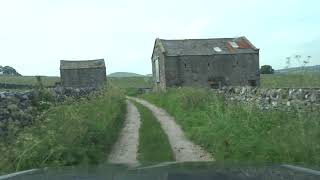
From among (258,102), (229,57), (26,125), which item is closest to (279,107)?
(258,102)

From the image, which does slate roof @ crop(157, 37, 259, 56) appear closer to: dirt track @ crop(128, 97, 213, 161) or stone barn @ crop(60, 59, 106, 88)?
stone barn @ crop(60, 59, 106, 88)

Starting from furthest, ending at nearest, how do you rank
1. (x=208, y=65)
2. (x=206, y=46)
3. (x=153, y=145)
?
(x=206, y=46), (x=208, y=65), (x=153, y=145)

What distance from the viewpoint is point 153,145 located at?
1606 cm

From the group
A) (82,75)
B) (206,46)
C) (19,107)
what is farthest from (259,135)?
(82,75)

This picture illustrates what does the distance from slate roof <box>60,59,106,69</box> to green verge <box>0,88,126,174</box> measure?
152ft

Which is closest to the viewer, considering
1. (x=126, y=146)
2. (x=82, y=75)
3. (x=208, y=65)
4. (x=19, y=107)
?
(x=19, y=107)

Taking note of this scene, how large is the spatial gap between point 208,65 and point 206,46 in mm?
2891

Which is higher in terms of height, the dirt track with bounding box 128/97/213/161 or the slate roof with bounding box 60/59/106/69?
the slate roof with bounding box 60/59/106/69

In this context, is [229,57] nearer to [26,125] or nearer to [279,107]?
[279,107]

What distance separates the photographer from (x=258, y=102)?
19.5 metres

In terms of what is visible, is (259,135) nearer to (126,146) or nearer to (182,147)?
(182,147)

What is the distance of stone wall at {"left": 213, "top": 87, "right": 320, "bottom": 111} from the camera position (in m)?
15.0

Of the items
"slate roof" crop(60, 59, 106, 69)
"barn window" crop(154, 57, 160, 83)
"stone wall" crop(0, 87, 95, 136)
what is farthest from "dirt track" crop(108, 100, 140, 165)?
"slate roof" crop(60, 59, 106, 69)

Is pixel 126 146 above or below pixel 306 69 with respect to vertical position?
below
